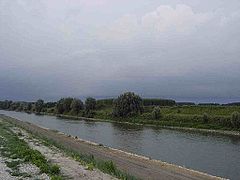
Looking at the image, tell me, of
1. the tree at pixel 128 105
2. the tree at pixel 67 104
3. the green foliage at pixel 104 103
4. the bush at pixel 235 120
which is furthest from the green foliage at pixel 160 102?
the bush at pixel 235 120

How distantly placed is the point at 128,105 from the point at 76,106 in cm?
4534

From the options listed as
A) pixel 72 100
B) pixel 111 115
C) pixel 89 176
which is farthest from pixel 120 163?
pixel 72 100

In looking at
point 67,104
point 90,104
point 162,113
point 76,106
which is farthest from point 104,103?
point 162,113

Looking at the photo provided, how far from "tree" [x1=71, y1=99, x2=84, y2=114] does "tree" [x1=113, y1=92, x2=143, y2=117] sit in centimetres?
3821

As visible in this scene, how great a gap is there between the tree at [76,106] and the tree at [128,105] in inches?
1504

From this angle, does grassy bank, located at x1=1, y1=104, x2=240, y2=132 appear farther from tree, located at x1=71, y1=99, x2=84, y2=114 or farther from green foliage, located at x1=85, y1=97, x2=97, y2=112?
tree, located at x1=71, y1=99, x2=84, y2=114

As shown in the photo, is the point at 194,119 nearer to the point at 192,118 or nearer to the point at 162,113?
the point at 192,118

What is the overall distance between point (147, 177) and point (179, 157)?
57.7 feet

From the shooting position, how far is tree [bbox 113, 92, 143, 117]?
12812 centimetres

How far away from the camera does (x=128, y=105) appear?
423 ft

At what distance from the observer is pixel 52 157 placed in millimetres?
33562

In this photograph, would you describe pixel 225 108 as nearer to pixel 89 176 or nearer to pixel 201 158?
pixel 201 158

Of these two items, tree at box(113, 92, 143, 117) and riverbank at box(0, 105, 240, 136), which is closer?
riverbank at box(0, 105, 240, 136)

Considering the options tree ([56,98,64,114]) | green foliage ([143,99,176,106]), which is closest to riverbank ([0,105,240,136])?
Answer: tree ([56,98,64,114])
